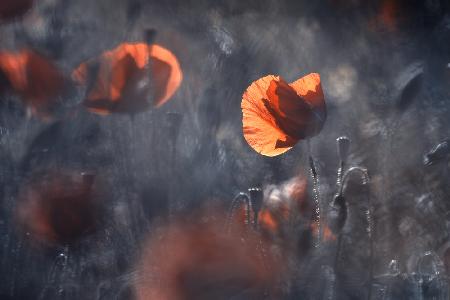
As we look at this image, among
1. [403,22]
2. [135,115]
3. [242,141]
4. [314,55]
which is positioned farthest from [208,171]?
A: [403,22]

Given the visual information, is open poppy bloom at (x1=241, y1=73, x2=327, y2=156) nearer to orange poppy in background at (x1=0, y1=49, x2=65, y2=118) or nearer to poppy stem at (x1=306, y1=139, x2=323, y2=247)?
poppy stem at (x1=306, y1=139, x2=323, y2=247)

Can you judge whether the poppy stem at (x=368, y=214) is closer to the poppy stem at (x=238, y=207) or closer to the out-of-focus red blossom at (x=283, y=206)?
the out-of-focus red blossom at (x=283, y=206)

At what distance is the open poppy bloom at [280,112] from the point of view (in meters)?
0.92

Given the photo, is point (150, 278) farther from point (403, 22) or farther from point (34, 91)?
point (403, 22)

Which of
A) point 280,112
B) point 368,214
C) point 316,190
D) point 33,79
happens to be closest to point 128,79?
point 33,79

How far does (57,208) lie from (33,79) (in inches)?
11.0

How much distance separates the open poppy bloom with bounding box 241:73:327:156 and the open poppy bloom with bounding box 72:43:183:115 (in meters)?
0.17

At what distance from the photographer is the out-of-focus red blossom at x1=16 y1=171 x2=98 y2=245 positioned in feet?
3.28

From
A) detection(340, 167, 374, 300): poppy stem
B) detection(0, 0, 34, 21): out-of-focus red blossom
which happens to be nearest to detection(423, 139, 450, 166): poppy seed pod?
detection(340, 167, 374, 300): poppy stem

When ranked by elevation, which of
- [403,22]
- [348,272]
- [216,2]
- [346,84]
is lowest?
[348,272]

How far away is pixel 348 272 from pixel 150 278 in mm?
389

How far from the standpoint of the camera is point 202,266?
0.96 meters

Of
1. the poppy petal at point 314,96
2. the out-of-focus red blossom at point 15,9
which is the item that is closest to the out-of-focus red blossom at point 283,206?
the poppy petal at point 314,96

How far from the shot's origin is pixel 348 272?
94cm
